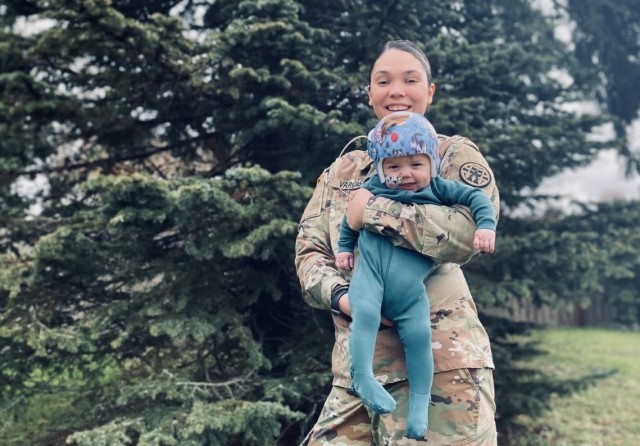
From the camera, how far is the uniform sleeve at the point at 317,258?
1841 millimetres

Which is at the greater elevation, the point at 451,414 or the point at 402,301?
the point at 402,301

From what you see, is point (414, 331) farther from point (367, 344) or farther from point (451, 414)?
point (451, 414)

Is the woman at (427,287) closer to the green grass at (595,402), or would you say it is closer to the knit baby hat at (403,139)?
the knit baby hat at (403,139)

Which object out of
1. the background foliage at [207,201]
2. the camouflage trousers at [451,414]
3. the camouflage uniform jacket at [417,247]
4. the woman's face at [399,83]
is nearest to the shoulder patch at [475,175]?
the camouflage uniform jacket at [417,247]

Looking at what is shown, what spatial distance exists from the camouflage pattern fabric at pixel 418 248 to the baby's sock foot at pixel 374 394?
13 centimetres

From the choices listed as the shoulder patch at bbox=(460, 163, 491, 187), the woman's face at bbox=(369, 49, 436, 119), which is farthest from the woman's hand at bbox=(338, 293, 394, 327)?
the woman's face at bbox=(369, 49, 436, 119)

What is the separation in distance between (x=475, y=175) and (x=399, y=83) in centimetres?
37

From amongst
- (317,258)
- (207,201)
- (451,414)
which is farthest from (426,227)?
(207,201)

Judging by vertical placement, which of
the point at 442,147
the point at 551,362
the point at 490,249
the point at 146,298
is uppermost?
the point at 442,147

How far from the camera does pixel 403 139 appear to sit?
5.40ft

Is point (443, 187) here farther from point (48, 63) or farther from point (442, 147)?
point (48, 63)

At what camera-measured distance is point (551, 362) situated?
8.03 metres

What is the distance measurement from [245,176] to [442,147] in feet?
5.01

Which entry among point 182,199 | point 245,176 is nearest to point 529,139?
point 245,176
